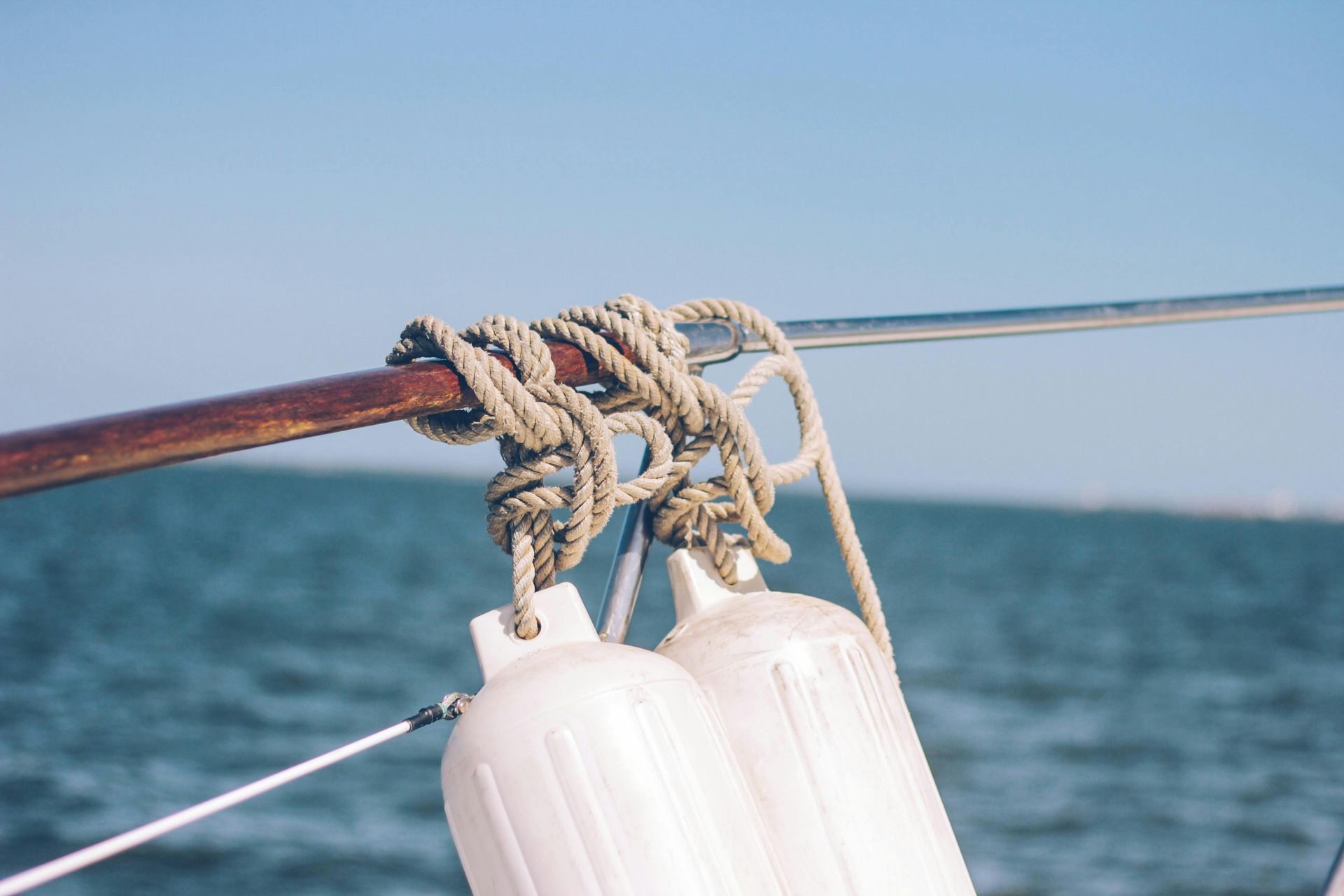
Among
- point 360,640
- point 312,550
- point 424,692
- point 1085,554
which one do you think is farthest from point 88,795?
point 1085,554

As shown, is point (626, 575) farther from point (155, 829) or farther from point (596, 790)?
point (155, 829)

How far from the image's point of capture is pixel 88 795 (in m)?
8.91

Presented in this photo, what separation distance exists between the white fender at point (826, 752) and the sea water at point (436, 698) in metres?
6.72

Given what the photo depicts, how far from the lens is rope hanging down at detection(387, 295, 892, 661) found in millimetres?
1188

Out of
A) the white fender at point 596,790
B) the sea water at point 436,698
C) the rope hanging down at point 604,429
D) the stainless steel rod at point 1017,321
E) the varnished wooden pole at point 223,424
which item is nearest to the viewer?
the varnished wooden pole at point 223,424

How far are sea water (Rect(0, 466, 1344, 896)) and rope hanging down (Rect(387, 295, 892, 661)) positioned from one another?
21.8 feet

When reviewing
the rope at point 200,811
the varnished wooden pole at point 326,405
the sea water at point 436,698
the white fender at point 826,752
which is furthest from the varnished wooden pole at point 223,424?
the sea water at point 436,698

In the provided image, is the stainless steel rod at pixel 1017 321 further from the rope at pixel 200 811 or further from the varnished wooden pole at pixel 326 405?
the rope at pixel 200 811

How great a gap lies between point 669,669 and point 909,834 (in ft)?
1.15

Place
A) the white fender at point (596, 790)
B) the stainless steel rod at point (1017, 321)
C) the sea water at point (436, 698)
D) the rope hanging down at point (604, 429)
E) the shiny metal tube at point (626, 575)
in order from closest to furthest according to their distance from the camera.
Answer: the white fender at point (596, 790), the rope hanging down at point (604, 429), the shiny metal tube at point (626, 575), the stainless steel rod at point (1017, 321), the sea water at point (436, 698)

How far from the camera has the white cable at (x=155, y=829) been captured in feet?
2.87

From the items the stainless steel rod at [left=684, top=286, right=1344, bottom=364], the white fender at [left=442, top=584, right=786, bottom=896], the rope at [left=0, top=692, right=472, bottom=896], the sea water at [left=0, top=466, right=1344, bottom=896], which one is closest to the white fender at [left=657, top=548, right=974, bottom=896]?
the white fender at [left=442, top=584, right=786, bottom=896]

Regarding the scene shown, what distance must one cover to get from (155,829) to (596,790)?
1.28 feet

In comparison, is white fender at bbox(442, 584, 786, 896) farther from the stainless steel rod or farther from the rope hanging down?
the stainless steel rod
